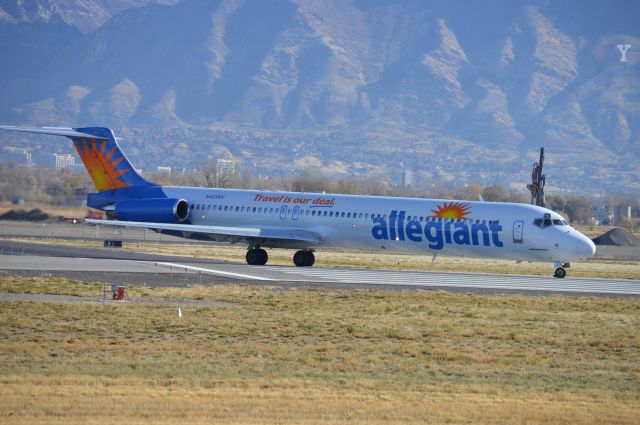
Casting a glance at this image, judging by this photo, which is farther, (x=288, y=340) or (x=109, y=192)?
(x=109, y=192)

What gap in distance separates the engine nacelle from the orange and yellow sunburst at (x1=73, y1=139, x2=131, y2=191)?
4.59 feet

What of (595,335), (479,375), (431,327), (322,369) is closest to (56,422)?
(322,369)

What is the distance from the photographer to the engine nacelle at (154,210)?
1859 inches

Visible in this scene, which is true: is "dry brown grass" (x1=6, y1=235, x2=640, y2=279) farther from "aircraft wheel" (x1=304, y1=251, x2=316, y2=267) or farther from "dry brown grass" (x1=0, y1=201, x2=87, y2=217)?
"aircraft wheel" (x1=304, y1=251, x2=316, y2=267)

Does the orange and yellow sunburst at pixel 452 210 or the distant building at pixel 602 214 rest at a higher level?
the distant building at pixel 602 214

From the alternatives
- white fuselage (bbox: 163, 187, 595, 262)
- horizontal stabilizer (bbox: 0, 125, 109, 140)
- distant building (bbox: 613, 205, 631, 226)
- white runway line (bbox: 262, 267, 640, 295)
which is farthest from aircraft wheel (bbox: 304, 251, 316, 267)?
distant building (bbox: 613, 205, 631, 226)

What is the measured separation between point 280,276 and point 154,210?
11161 millimetres

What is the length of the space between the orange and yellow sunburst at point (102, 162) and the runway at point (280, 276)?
14.5 ft

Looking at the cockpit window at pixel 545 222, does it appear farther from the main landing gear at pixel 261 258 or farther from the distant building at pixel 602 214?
the distant building at pixel 602 214

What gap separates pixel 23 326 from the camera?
Result: 2372cm

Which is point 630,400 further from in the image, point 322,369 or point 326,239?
point 326,239

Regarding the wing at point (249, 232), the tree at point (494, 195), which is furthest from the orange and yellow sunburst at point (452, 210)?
the tree at point (494, 195)

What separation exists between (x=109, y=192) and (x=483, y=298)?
2274 cm

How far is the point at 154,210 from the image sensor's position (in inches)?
1866
